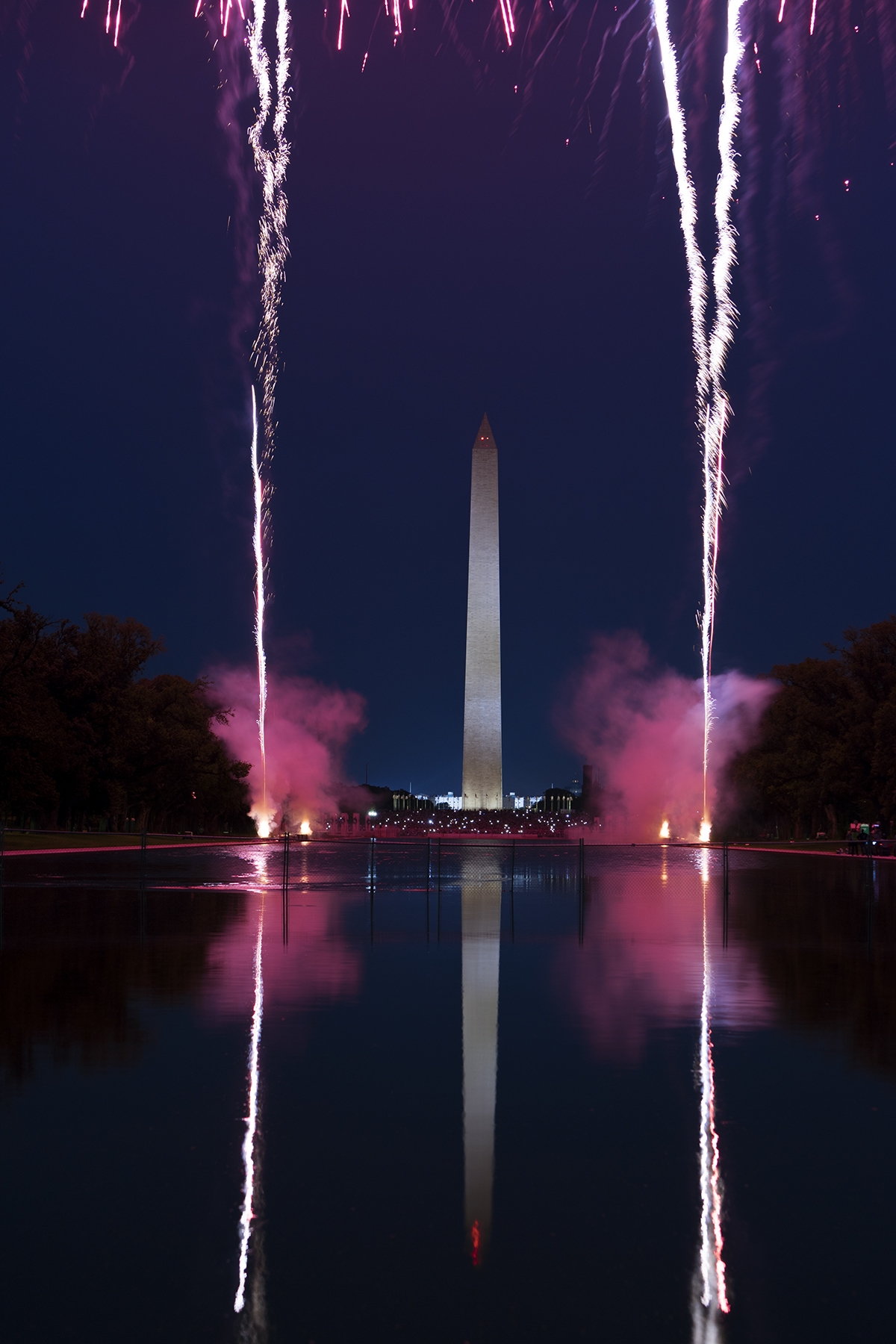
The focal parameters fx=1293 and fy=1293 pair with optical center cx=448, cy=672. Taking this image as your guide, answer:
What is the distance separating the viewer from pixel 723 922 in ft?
66.9

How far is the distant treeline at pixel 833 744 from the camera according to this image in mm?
62750

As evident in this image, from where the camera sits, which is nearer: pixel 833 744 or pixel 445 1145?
pixel 445 1145

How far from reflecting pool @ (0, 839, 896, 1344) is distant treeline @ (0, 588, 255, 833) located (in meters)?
41.5

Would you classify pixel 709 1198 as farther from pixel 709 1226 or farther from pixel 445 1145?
pixel 445 1145

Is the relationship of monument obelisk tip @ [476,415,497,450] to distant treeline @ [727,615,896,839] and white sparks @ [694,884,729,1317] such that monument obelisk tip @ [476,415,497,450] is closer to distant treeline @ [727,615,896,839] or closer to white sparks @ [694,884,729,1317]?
distant treeline @ [727,615,896,839]

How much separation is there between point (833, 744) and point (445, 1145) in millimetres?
64741

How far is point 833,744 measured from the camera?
68.4 m

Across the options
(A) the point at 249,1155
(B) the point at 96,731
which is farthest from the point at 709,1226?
Result: (B) the point at 96,731

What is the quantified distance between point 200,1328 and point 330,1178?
1728 millimetres

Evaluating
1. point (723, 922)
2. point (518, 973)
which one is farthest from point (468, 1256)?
point (723, 922)

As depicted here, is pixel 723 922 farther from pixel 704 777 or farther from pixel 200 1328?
pixel 704 777

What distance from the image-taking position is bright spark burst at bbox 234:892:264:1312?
16.7 feet

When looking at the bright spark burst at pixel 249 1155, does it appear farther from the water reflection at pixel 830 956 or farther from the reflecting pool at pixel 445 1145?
the water reflection at pixel 830 956

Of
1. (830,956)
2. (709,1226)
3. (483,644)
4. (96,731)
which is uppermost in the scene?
(483,644)
